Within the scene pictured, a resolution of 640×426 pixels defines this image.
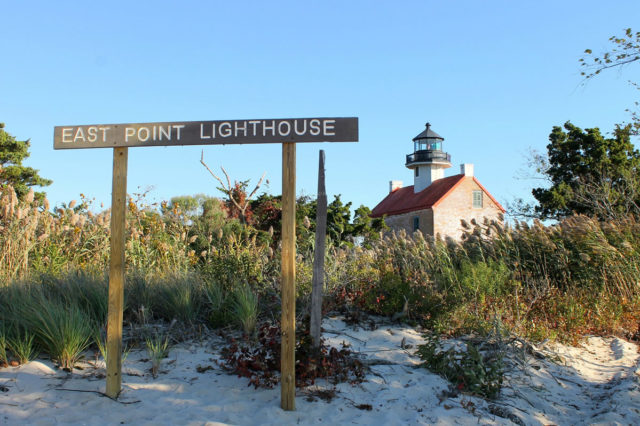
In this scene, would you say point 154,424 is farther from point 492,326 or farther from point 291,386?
point 492,326

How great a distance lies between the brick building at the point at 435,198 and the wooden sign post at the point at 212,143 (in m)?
28.6

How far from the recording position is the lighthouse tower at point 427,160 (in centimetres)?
4203

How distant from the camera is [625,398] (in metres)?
5.22

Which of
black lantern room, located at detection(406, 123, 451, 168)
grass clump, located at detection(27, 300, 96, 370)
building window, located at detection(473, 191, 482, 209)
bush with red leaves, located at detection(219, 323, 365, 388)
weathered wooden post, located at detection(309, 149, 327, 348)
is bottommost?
bush with red leaves, located at detection(219, 323, 365, 388)

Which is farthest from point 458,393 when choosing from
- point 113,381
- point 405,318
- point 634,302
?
point 634,302

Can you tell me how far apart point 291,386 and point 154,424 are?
1.12m

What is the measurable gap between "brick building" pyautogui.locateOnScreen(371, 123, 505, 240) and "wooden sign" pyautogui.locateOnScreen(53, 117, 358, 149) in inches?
1126

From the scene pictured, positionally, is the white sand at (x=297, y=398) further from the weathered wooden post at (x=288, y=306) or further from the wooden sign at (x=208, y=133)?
the wooden sign at (x=208, y=133)

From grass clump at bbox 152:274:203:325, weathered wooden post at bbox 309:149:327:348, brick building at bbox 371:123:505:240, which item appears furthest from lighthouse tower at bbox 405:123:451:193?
weathered wooden post at bbox 309:149:327:348

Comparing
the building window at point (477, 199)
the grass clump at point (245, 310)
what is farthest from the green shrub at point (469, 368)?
the building window at point (477, 199)

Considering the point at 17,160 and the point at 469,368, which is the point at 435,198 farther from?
the point at 469,368

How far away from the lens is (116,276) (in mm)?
4664

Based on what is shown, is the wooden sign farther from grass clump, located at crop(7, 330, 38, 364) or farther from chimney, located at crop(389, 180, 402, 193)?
chimney, located at crop(389, 180, 402, 193)

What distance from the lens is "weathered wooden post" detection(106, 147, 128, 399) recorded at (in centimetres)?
453
